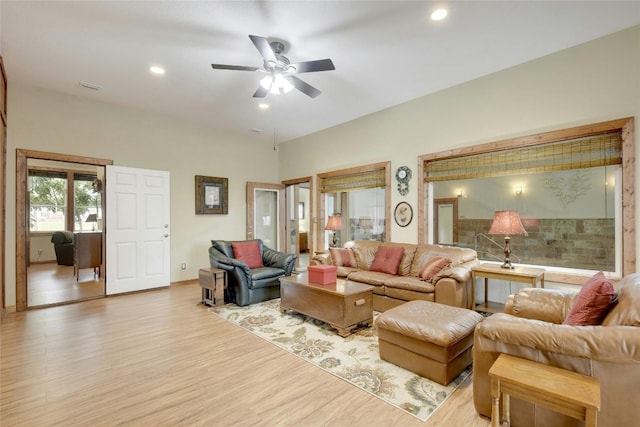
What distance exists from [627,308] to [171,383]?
9.86ft

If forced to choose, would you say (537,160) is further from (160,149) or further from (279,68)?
(160,149)

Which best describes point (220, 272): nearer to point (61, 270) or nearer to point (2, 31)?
point (2, 31)

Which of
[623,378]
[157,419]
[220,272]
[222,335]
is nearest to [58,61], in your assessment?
[220,272]

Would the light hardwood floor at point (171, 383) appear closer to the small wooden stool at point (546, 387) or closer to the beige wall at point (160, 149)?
the small wooden stool at point (546, 387)

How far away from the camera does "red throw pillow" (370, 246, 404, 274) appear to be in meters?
4.29

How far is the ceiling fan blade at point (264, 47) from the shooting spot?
256 cm

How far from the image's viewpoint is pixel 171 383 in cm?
229

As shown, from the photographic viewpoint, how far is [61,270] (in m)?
7.16

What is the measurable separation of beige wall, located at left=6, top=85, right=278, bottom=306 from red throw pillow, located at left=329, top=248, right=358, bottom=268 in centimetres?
266

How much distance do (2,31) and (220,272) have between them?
3458 mm

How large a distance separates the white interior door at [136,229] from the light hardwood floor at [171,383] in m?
1.44

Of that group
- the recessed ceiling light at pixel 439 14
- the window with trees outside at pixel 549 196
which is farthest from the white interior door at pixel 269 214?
the recessed ceiling light at pixel 439 14

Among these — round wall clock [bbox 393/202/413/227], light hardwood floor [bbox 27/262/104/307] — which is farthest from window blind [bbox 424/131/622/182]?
light hardwood floor [bbox 27/262/104/307]

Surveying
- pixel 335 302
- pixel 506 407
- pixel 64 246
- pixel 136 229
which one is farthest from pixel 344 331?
pixel 64 246
